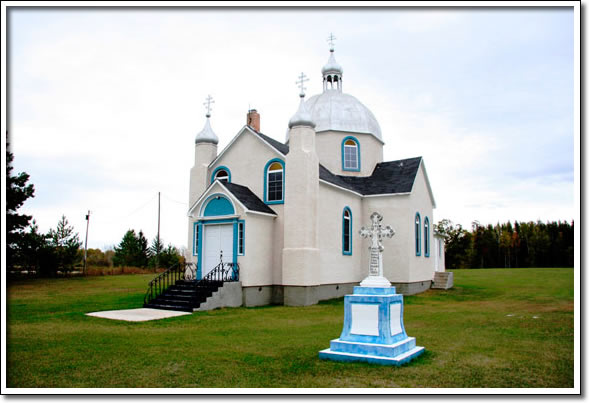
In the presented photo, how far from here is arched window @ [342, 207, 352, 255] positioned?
20.7 m

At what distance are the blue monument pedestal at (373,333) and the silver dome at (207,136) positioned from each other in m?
14.1

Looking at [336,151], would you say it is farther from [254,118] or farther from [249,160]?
[249,160]

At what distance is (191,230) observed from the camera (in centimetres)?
2009

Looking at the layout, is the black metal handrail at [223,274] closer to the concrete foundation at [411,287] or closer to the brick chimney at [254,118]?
the concrete foundation at [411,287]

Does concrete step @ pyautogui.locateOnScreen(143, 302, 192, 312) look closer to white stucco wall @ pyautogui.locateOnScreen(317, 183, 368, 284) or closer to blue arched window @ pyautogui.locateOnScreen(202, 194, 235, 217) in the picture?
blue arched window @ pyautogui.locateOnScreen(202, 194, 235, 217)

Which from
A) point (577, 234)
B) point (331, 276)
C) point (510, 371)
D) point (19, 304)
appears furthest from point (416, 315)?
point (19, 304)

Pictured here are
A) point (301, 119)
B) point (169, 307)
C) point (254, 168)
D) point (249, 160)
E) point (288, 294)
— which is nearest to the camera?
point (169, 307)

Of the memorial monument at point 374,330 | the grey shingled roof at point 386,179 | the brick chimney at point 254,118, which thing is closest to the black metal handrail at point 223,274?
the grey shingled roof at point 386,179

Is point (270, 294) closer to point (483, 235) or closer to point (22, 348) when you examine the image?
point (22, 348)

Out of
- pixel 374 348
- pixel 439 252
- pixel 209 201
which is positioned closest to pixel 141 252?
pixel 439 252

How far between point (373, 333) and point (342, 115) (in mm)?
17278

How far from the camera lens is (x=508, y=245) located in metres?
54.1

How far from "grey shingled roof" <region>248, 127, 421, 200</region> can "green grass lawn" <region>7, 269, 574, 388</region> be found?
7.17 metres

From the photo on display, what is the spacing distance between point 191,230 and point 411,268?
10116 mm
